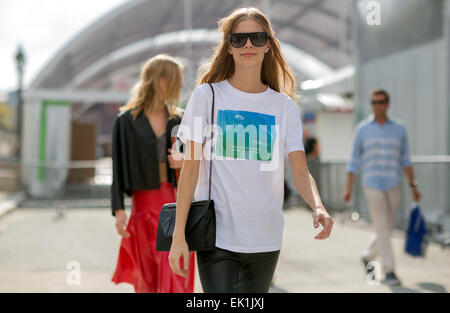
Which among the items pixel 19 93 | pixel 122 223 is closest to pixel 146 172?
pixel 122 223

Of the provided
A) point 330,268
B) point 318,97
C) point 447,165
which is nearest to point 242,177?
point 330,268

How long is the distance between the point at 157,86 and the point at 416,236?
149 inches

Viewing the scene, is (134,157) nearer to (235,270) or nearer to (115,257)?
(235,270)

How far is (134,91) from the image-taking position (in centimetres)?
368

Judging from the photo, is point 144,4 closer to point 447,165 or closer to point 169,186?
point 447,165

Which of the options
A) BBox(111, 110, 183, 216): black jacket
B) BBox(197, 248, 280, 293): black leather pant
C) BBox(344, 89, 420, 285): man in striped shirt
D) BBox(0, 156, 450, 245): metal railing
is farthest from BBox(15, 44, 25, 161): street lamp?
BBox(197, 248, 280, 293): black leather pant

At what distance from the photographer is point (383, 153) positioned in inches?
237

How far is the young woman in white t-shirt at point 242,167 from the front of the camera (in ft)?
7.61

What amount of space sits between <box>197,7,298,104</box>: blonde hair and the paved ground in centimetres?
303

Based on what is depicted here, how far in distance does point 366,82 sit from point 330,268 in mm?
6175

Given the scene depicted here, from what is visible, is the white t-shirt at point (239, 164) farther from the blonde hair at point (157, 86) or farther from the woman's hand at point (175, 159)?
the blonde hair at point (157, 86)

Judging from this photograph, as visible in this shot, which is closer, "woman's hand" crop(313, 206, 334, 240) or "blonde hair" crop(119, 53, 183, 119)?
"woman's hand" crop(313, 206, 334, 240)

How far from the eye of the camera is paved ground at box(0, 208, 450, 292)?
17.7 feet

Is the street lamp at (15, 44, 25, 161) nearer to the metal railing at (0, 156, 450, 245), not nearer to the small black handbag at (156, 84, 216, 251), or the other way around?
the metal railing at (0, 156, 450, 245)
